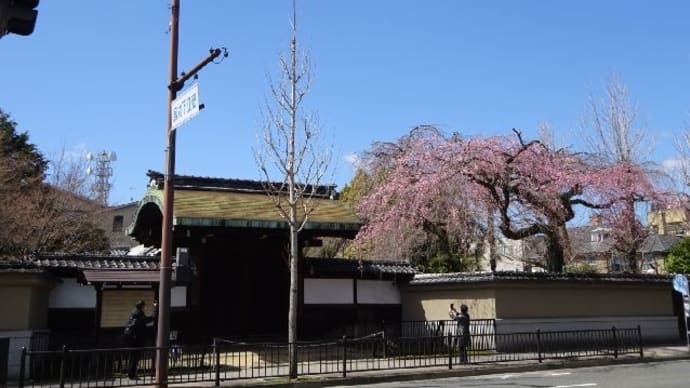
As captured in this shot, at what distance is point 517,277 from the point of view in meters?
22.0

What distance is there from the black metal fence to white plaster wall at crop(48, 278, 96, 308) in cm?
302

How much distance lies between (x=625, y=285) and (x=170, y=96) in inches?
757

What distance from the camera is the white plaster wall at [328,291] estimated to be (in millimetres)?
22750

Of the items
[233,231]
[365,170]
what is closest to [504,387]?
[233,231]

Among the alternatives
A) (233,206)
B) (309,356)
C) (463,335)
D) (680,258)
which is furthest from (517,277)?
(680,258)

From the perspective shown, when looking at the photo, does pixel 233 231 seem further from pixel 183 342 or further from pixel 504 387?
pixel 504 387

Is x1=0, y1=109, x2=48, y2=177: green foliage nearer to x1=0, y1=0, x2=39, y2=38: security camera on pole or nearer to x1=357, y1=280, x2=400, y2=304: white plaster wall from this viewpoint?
x1=357, y1=280, x2=400, y2=304: white plaster wall

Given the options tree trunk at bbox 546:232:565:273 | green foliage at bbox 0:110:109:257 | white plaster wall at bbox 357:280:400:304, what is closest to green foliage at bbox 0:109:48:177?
green foliage at bbox 0:110:109:257

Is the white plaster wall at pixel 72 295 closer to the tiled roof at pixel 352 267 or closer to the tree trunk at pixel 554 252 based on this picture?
the tiled roof at pixel 352 267

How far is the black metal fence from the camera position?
47.5ft

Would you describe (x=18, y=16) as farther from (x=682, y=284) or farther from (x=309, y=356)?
(x=682, y=284)

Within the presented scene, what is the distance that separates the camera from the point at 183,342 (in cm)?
2061

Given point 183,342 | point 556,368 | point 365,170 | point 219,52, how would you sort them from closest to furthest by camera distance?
point 219,52
point 556,368
point 183,342
point 365,170

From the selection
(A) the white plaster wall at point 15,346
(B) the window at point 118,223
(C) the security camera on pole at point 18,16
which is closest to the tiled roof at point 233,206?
(A) the white plaster wall at point 15,346
